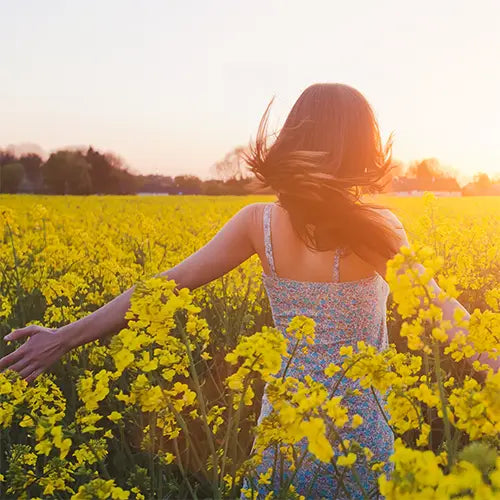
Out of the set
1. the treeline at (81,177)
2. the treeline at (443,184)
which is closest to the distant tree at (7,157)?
the treeline at (81,177)

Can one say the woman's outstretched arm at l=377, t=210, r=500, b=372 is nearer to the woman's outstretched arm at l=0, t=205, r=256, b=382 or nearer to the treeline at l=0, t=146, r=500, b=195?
the woman's outstretched arm at l=0, t=205, r=256, b=382

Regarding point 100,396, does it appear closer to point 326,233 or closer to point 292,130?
point 326,233

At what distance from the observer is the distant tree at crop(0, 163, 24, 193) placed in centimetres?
4184

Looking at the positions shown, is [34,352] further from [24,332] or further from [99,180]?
[99,180]

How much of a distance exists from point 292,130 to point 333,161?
174 mm

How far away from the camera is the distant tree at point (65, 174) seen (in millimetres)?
45219

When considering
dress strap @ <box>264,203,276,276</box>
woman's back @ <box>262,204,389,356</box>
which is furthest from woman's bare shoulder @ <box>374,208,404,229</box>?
dress strap @ <box>264,203,276,276</box>

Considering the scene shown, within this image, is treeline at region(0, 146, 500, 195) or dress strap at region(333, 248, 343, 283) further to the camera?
treeline at region(0, 146, 500, 195)

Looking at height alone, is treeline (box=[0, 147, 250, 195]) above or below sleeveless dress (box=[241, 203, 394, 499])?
above

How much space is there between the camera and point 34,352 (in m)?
1.94

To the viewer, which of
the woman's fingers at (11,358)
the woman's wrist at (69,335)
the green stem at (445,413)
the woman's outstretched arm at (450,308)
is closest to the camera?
the green stem at (445,413)

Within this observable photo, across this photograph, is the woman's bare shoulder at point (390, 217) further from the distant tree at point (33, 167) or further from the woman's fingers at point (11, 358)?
the distant tree at point (33, 167)

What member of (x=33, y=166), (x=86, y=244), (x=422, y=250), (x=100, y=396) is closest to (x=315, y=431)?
(x=422, y=250)

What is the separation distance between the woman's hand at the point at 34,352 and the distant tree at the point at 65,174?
4478 cm
